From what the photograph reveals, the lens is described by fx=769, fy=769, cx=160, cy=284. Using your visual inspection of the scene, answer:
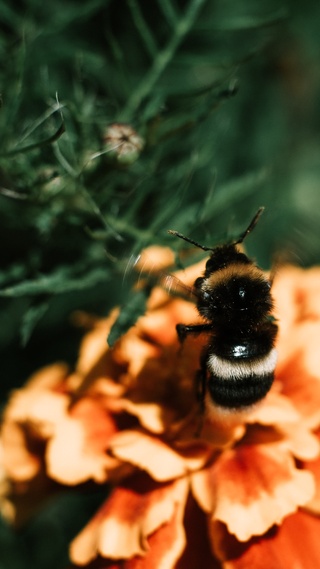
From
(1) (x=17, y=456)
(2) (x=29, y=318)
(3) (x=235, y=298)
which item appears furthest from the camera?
(1) (x=17, y=456)

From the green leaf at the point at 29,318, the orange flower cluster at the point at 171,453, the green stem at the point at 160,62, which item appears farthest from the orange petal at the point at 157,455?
the green stem at the point at 160,62

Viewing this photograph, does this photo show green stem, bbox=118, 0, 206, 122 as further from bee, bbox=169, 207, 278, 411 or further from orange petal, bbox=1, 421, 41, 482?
orange petal, bbox=1, 421, 41, 482

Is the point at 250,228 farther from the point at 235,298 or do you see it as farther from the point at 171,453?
the point at 171,453

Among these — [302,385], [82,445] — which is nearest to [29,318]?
[82,445]

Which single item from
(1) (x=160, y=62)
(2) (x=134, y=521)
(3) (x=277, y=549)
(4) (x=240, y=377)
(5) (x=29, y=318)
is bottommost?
(3) (x=277, y=549)

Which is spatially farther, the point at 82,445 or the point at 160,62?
the point at 160,62

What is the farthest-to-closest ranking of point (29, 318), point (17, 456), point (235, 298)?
point (17, 456) < point (29, 318) < point (235, 298)

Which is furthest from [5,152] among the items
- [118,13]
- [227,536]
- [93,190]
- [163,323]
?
[118,13]

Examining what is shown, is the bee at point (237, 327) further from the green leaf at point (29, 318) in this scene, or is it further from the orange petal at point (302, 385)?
the green leaf at point (29, 318)

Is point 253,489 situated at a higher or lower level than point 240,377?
lower
